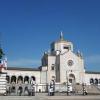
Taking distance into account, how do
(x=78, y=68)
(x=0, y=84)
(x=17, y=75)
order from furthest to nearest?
(x=78, y=68) < (x=17, y=75) < (x=0, y=84)

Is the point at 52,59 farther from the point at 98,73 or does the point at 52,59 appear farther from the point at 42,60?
the point at 98,73

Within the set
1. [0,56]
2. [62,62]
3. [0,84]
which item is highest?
[62,62]

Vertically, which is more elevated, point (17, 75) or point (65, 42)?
point (65, 42)

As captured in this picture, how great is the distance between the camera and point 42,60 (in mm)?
96500

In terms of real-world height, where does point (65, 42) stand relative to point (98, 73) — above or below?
above

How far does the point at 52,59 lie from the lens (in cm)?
9162

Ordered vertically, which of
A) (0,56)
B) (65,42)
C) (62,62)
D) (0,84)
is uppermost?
(65,42)

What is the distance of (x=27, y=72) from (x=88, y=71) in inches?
766

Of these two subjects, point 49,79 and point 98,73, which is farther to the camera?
point 98,73

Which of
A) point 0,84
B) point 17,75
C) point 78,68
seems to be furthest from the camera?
point 78,68

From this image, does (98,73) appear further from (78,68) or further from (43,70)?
(43,70)

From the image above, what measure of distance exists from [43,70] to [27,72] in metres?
4.74

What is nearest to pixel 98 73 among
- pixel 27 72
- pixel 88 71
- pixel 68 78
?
pixel 88 71

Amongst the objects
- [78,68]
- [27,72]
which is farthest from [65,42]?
[27,72]
